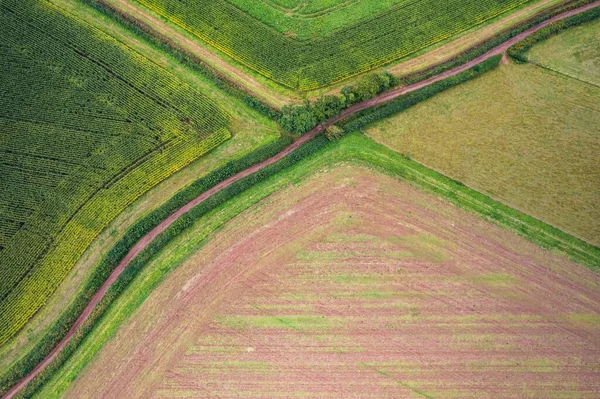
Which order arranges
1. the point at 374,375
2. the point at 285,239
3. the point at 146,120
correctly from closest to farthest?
the point at 374,375, the point at 285,239, the point at 146,120

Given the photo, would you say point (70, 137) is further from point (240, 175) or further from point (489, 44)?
point (489, 44)

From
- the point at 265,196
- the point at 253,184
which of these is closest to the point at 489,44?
the point at 265,196

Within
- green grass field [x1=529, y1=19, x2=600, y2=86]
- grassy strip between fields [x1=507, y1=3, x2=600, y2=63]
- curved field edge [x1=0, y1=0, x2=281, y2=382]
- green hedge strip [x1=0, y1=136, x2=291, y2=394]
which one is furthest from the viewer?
grassy strip between fields [x1=507, y1=3, x2=600, y2=63]

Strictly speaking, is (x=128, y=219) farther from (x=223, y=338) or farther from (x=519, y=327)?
(x=519, y=327)

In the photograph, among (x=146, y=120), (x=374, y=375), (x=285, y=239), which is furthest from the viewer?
(x=146, y=120)

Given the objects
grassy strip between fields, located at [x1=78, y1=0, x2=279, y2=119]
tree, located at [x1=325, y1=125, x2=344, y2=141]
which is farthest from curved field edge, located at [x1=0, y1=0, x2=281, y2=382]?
tree, located at [x1=325, y1=125, x2=344, y2=141]

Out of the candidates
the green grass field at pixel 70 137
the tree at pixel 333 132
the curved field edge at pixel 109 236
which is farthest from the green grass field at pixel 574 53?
the green grass field at pixel 70 137

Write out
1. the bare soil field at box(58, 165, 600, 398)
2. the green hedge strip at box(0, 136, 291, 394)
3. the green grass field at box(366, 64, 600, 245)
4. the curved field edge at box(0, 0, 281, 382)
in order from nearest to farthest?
the bare soil field at box(58, 165, 600, 398) < the green hedge strip at box(0, 136, 291, 394) < the curved field edge at box(0, 0, 281, 382) < the green grass field at box(366, 64, 600, 245)

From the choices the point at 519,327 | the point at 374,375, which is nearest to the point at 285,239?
the point at 374,375

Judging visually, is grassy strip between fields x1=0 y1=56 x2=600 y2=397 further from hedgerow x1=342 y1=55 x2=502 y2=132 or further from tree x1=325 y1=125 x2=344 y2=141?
tree x1=325 y1=125 x2=344 y2=141
